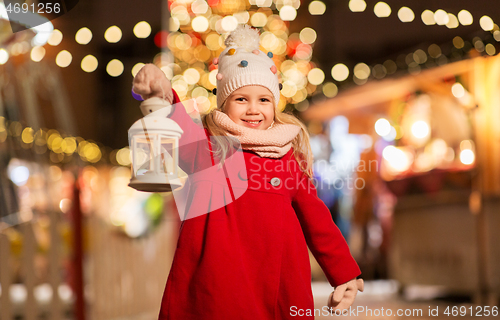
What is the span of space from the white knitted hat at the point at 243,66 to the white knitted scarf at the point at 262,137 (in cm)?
10

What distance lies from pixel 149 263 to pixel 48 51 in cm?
236

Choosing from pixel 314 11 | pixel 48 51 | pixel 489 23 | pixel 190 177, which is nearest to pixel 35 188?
pixel 48 51

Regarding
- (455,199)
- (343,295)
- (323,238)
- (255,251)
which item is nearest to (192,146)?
(255,251)

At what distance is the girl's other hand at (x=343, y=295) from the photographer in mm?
1350

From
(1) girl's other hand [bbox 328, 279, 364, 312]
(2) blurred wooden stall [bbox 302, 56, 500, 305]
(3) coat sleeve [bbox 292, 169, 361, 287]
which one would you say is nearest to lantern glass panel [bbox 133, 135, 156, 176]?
(3) coat sleeve [bbox 292, 169, 361, 287]

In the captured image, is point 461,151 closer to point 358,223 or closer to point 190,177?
point 358,223

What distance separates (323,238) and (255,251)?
25cm

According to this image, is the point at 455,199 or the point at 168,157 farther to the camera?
the point at 455,199

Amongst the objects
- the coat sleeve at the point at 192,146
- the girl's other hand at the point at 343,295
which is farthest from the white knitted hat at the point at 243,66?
the girl's other hand at the point at 343,295

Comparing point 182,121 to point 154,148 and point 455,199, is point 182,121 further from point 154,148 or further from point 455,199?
point 455,199

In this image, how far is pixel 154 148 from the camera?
3.72 ft

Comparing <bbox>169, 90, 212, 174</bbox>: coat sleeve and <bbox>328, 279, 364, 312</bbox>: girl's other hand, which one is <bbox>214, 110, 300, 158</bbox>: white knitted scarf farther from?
<bbox>328, 279, 364, 312</bbox>: girl's other hand

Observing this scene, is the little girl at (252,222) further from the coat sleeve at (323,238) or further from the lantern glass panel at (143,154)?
the lantern glass panel at (143,154)

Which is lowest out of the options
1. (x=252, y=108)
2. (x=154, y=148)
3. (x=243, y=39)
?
(x=154, y=148)
